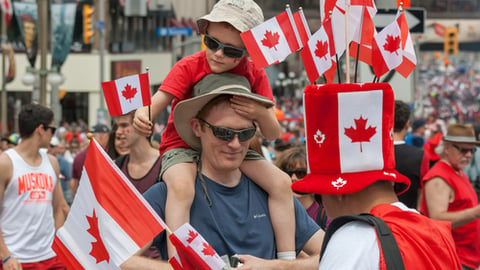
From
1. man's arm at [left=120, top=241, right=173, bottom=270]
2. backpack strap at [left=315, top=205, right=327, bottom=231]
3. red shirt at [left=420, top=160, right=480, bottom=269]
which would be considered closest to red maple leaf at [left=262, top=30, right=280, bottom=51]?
man's arm at [left=120, top=241, right=173, bottom=270]

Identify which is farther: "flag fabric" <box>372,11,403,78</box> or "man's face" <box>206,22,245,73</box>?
"man's face" <box>206,22,245,73</box>

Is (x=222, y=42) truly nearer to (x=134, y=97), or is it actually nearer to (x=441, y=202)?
(x=134, y=97)

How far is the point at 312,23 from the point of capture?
6020 millimetres

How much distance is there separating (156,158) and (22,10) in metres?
25.6

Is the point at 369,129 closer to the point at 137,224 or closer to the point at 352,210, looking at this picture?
the point at 352,210

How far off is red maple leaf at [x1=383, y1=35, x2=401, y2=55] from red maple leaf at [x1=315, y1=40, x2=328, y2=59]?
23 cm

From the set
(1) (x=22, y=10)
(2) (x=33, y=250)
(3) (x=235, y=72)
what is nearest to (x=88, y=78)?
(1) (x=22, y=10)

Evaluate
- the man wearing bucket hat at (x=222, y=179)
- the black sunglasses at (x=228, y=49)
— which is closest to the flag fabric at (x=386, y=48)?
the man wearing bucket hat at (x=222, y=179)

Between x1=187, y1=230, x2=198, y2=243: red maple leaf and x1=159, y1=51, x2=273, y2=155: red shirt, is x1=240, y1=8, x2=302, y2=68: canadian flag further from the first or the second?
x1=187, y1=230, x2=198, y2=243: red maple leaf

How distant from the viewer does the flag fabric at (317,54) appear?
10.4 feet

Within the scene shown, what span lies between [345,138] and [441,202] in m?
4.50

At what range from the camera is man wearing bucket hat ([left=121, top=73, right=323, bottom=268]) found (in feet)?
13.5

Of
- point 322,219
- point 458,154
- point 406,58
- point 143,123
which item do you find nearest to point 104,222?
point 143,123

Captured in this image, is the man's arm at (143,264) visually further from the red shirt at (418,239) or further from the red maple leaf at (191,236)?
the red shirt at (418,239)
